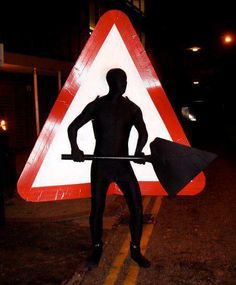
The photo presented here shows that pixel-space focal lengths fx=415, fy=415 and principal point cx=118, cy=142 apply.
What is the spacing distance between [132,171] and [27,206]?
3722 millimetres

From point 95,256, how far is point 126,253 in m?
0.63

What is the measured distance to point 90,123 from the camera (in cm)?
356

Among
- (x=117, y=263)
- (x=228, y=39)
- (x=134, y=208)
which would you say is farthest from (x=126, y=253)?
(x=228, y=39)

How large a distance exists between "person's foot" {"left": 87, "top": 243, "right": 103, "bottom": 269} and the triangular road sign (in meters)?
0.67

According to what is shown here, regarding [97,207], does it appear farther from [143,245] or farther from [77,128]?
[143,245]

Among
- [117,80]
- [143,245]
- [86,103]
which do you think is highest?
[117,80]

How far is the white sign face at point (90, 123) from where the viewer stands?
3.19 meters

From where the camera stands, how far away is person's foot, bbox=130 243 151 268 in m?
3.87

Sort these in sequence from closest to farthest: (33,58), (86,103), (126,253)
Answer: (86,103)
(126,253)
(33,58)

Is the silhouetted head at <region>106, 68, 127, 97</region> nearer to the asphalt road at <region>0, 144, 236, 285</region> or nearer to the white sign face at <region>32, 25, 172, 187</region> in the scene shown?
the white sign face at <region>32, 25, 172, 187</region>

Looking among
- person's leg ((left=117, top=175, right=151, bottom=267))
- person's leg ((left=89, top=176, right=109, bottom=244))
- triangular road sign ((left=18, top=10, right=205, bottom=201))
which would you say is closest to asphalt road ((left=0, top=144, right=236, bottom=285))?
person's leg ((left=117, top=175, right=151, bottom=267))

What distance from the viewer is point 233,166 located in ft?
37.0

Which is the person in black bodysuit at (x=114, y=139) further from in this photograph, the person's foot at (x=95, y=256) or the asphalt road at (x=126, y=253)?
the asphalt road at (x=126, y=253)

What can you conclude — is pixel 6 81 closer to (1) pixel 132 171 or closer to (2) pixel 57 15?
(2) pixel 57 15
